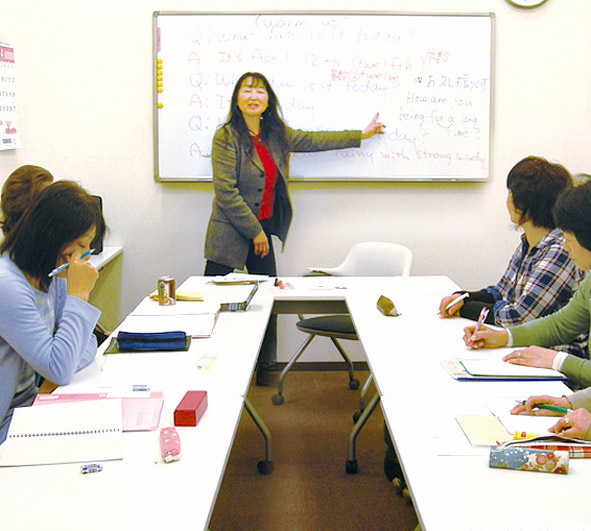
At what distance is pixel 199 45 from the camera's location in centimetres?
408

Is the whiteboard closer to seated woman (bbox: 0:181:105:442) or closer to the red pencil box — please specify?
seated woman (bbox: 0:181:105:442)

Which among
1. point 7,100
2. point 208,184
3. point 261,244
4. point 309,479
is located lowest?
point 309,479

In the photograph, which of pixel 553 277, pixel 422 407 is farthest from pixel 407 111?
pixel 422 407

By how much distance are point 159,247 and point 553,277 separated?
2.56m

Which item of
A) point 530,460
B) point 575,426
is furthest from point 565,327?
point 530,460

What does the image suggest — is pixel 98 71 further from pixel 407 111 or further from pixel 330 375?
pixel 330 375

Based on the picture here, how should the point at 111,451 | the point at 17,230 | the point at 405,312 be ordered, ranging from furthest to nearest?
the point at 405,312 → the point at 17,230 → the point at 111,451

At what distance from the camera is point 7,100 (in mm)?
3977

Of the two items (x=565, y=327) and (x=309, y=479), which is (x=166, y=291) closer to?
(x=309, y=479)

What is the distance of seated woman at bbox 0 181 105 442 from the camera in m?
1.82

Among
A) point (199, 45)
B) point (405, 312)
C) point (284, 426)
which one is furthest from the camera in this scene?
point (199, 45)

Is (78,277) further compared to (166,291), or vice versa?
(166,291)

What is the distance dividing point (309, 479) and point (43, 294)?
4.57 ft

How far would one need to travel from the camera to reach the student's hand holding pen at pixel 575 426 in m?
1.50
